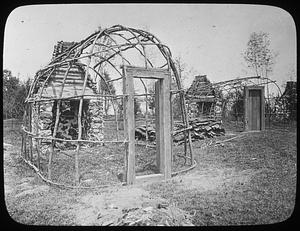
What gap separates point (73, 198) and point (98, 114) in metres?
5.82

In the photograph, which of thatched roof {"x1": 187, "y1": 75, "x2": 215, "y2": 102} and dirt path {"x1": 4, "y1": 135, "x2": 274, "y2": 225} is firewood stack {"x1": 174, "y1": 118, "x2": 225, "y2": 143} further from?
dirt path {"x1": 4, "y1": 135, "x2": 274, "y2": 225}

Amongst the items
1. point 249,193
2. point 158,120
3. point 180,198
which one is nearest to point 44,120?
point 158,120

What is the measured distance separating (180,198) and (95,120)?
20.4 ft

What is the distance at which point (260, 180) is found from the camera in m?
5.51

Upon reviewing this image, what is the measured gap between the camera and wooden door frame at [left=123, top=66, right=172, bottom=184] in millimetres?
5707

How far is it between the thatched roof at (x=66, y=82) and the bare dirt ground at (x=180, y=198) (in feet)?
10.9

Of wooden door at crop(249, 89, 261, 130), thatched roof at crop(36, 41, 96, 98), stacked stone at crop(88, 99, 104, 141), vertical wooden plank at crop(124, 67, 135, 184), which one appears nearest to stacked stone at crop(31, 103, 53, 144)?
thatched roof at crop(36, 41, 96, 98)

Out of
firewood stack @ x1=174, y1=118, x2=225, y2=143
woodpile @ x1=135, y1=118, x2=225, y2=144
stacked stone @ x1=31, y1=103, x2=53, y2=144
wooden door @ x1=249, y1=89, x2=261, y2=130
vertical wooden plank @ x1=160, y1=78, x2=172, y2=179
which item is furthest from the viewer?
firewood stack @ x1=174, y1=118, x2=225, y2=143

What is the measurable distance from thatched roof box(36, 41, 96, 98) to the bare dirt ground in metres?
3.31

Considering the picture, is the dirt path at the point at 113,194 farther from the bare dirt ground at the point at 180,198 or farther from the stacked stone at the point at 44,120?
the stacked stone at the point at 44,120

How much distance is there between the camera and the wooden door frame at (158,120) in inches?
225

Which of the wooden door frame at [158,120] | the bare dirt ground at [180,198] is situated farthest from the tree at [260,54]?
the wooden door frame at [158,120]

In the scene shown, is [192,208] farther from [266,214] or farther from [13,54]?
[13,54]

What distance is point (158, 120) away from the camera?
252 inches
